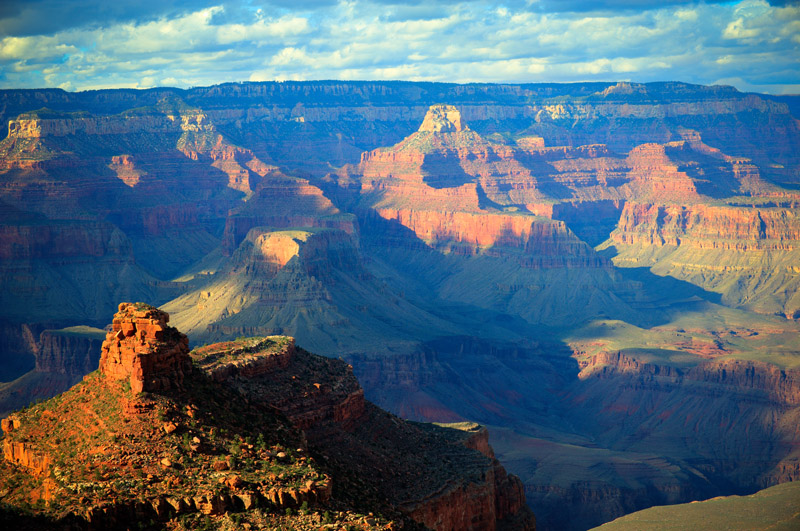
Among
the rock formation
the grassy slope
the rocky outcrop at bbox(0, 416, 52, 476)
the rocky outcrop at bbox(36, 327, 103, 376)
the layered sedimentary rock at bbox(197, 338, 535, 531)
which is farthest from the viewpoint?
the rocky outcrop at bbox(36, 327, 103, 376)

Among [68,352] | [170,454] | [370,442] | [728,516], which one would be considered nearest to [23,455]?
[170,454]

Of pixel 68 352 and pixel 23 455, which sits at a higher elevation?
pixel 23 455

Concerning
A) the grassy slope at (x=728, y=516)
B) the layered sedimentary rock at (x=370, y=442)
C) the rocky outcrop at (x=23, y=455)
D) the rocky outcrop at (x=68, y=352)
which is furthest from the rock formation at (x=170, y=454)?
the rocky outcrop at (x=68, y=352)

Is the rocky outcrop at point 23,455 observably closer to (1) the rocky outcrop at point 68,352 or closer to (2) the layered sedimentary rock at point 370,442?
(2) the layered sedimentary rock at point 370,442

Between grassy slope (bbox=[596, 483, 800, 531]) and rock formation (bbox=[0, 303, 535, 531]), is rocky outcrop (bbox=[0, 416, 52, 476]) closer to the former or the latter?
rock formation (bbox=[0, 303, 535, 531])

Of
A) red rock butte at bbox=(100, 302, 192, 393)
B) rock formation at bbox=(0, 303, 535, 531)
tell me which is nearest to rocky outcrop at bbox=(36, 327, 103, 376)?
rock formation at bbox=(0, 303, 535, 531)

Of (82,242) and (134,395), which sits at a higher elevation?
(134,395)

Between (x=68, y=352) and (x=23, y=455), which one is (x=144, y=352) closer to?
(x=23, y=455)

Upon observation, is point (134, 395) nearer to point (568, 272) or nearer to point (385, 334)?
point (385, 334)

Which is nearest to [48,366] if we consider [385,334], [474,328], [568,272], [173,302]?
[173,302]
